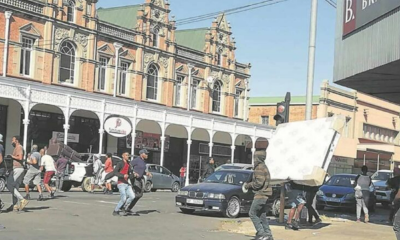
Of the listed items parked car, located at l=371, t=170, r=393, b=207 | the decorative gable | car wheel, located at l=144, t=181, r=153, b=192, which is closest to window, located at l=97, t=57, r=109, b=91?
the decorative gable

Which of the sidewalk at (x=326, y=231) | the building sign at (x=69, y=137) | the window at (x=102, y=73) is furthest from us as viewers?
the window at (x=102, y=73)

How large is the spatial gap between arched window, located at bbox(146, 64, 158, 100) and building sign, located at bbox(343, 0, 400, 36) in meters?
25.6

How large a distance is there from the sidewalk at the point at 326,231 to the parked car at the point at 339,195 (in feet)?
17.5

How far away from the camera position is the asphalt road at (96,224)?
12062 mm

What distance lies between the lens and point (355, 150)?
60.4 meters

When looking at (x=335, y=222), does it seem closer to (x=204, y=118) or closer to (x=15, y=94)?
(x=15, y=94)

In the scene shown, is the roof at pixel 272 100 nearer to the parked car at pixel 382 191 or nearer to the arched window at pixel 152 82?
the arched window at pixel 152 82

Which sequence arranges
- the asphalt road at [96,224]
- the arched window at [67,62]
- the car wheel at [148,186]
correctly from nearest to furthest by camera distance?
the asphalt road at [96,224] < the car wheel at [148,186] < the arched window at [67,62]

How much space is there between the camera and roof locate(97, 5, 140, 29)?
1746 inches

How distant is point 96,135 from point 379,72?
24.9 meters

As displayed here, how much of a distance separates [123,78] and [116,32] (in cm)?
315

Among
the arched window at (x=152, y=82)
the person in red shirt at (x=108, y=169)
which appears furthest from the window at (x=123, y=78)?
the person in red shirt at (x=108, y=169)

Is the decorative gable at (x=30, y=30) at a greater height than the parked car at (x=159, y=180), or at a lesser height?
greater

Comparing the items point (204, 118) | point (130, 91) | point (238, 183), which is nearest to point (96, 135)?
point (130, 91)
